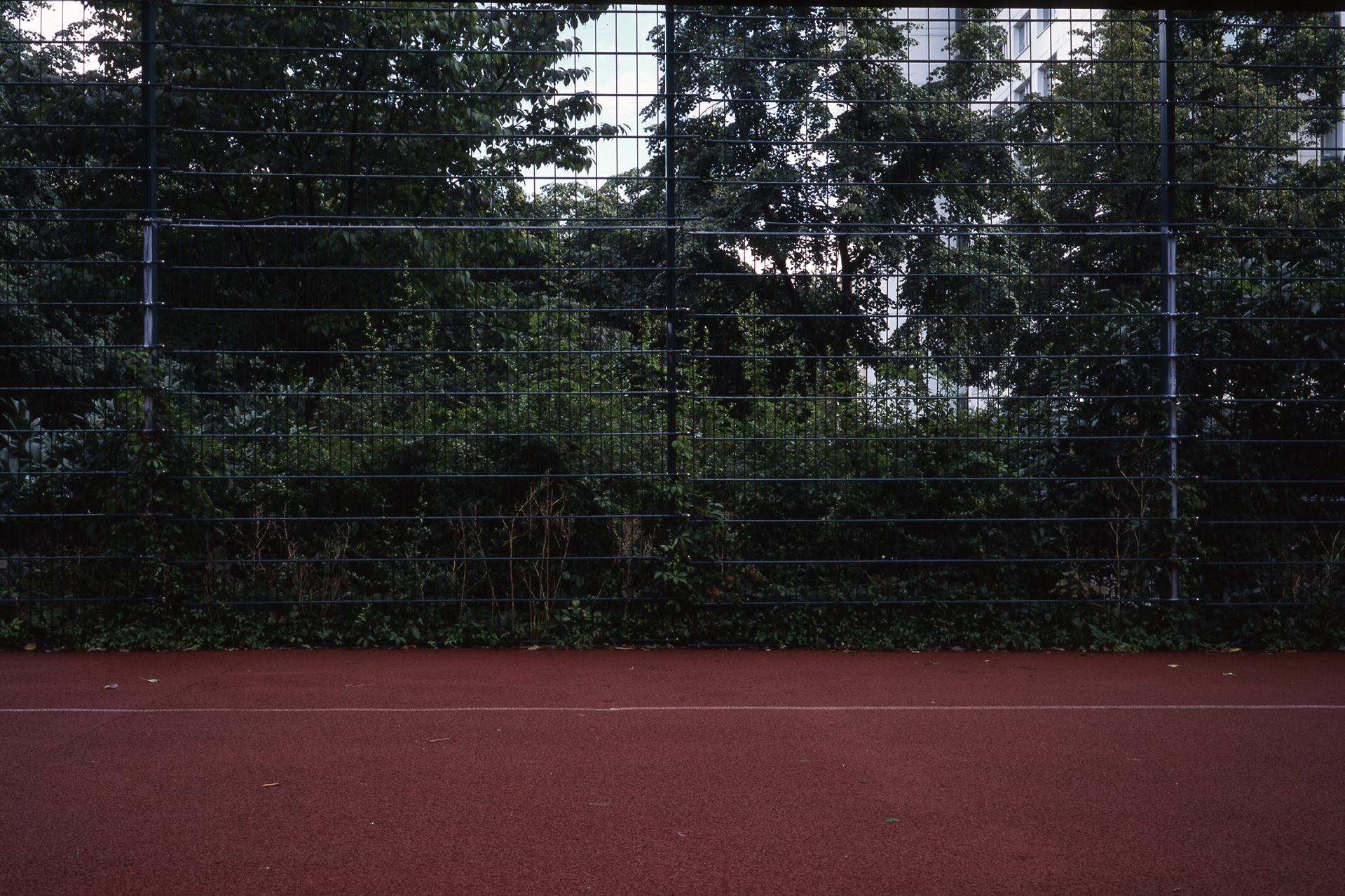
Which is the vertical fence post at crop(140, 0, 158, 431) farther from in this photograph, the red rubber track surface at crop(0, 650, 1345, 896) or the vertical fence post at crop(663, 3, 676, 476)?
the vertical fence post at crop(663, 3, 676, 476)

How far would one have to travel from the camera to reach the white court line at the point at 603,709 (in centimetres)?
540

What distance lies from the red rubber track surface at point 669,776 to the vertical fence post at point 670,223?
1.71m

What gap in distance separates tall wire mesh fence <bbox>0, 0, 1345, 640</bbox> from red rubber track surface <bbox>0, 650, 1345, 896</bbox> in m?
0.75

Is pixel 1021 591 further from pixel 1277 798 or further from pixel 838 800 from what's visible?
pixel 838 800

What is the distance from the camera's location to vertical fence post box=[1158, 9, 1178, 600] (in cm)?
705

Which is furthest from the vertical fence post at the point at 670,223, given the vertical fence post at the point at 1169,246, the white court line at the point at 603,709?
the vertical fence post at the point at 1169,246

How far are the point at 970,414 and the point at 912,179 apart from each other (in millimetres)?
2061

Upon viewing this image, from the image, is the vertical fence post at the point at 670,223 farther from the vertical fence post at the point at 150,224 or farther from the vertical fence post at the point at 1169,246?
the vertical fence post at the point at 150,224

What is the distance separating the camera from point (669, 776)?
14.1 feet

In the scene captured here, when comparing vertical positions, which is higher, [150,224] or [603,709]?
[150,224]

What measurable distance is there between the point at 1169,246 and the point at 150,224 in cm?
728

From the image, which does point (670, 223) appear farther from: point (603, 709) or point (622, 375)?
point (603, 709)

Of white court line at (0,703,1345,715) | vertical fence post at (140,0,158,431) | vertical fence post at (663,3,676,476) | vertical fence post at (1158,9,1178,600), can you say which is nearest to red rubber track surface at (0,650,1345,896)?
white court line at (0,703,1345,715)

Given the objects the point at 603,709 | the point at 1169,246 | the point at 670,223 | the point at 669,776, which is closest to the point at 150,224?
the point at 670,223
